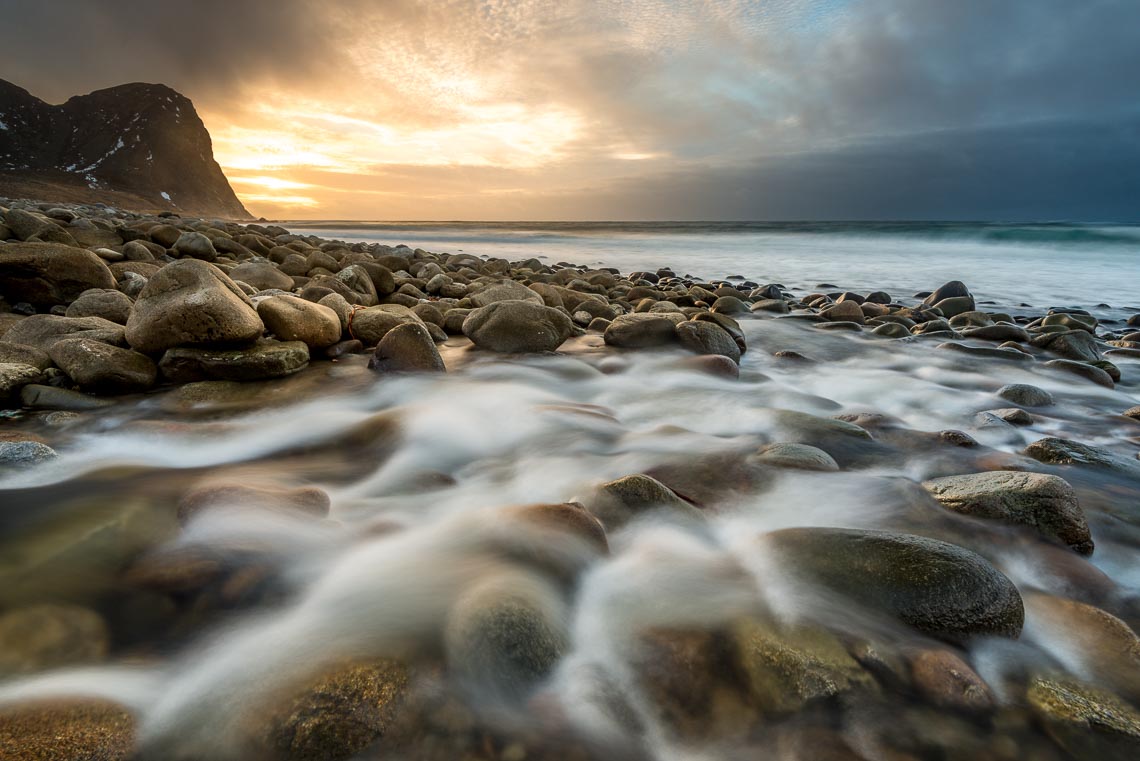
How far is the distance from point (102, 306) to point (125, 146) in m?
79.9

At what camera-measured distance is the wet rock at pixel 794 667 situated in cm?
125

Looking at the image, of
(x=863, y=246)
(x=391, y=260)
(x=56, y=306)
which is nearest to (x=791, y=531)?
(x=56, y=306)

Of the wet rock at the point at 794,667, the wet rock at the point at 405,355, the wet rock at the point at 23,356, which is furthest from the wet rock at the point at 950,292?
the wet rock at the point at 23,356

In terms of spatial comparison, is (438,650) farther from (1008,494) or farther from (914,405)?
(914,405)

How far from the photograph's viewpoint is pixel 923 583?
4.92 feet

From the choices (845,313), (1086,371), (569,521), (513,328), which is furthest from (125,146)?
(1086,371)

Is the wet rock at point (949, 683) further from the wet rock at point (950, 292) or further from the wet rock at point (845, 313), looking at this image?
the wet rock at point (950, 292)

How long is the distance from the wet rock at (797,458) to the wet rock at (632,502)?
0.61 meters

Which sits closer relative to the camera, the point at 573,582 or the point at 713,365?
the point at 573,582

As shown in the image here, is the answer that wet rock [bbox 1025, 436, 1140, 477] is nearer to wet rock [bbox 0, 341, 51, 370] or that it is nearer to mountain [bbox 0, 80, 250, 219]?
wet rock [bbox 0, 341, 51, 370]

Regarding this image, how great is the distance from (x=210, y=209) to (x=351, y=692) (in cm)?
7980

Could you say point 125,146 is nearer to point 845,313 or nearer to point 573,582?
point 845,313

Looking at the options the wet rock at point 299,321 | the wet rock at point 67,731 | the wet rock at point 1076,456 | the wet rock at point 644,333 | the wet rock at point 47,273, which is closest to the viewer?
the wet rock at point 67,731

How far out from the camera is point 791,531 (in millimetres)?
1842
